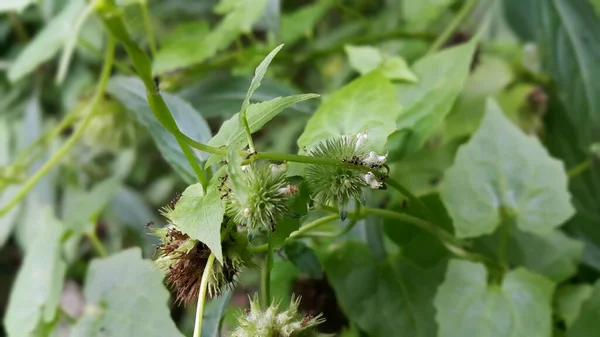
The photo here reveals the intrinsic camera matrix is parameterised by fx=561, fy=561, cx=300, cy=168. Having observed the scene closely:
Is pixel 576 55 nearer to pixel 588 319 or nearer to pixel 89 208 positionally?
pixel 588 319

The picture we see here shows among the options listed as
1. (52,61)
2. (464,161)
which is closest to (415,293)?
(464,161)

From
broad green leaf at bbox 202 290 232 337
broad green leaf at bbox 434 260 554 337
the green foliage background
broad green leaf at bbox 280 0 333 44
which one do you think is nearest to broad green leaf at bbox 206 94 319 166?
the green foliage background

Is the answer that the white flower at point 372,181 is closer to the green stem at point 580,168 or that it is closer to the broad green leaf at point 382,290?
the broad green leaf at point 382,290

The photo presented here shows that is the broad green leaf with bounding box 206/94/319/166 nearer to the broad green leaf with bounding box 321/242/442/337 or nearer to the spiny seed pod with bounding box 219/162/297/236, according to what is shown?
the spiny seed pod with bounding box 219/162/297/236

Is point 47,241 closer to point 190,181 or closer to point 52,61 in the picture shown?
point 190,181

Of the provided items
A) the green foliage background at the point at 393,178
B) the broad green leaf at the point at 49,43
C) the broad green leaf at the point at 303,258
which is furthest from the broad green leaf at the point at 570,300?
the broad green leaf at the point at 49,43

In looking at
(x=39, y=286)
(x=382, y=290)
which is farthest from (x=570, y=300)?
(x=39, y=286)
